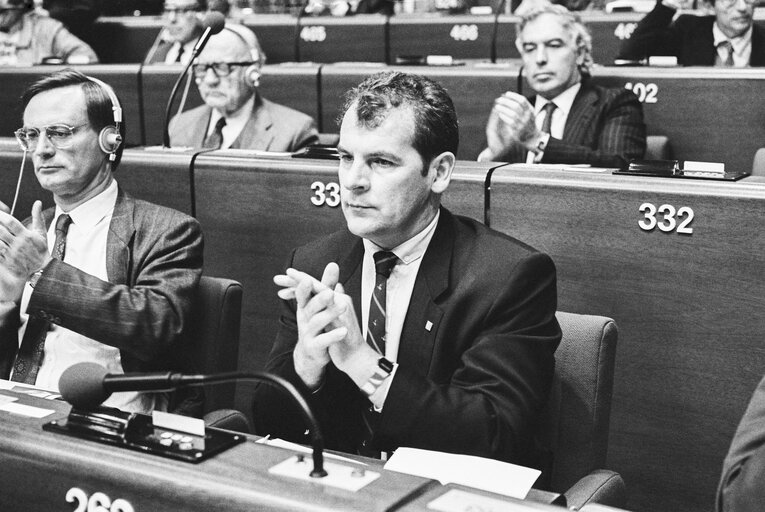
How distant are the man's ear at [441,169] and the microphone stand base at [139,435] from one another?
702 millimetres

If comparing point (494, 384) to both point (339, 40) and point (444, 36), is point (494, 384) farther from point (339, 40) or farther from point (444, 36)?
point (339, 40)

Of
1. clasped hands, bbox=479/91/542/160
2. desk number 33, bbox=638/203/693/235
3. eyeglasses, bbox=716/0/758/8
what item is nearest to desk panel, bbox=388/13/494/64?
eyeglasses, bbox=716/0/758/8

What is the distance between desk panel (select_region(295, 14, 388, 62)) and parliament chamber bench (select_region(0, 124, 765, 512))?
301 centimetres

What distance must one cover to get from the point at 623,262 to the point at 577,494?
67cm

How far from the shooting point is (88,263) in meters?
1.96

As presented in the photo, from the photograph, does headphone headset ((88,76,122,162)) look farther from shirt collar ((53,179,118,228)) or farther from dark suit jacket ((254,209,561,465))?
dark suit jacket ((254,209,561,465))

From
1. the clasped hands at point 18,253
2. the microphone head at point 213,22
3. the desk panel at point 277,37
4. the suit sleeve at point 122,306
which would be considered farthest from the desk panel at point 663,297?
the desk panel at point 277,37

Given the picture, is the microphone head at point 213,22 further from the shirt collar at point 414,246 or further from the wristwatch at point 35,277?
the shirt collar at point 414,246

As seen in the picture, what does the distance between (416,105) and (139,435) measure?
2.55ft

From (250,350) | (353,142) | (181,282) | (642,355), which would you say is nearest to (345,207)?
(353,142)

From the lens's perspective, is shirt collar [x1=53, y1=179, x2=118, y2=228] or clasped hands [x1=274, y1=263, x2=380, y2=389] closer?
clasped hands [x1=274, y1=263, x2=380, y2=389]

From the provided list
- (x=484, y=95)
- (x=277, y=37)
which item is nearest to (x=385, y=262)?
(x=484, y=95)

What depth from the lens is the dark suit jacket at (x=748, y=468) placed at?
3.38 ft

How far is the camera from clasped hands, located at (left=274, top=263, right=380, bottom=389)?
54.2 inches
